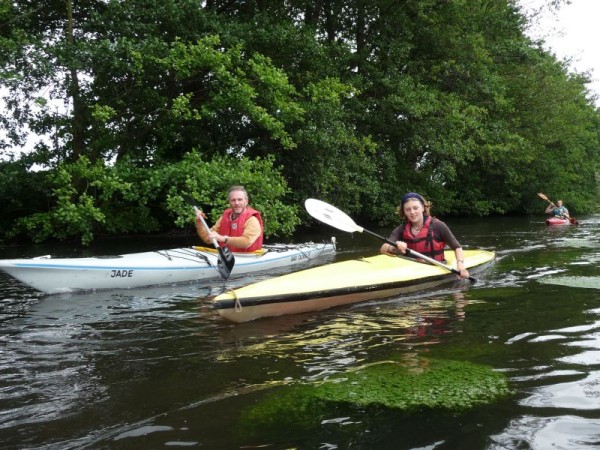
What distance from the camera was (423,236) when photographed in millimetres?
6336

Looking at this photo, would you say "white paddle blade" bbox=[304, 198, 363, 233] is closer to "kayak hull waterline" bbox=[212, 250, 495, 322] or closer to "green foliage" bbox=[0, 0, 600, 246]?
"kayak hull waterline" bbox=[212, 250, 495, 322]

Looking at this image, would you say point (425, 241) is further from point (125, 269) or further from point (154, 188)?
point (154, 188)

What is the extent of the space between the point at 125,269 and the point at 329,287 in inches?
109

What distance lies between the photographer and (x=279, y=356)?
12.3 feet

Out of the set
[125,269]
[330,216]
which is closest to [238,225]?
[330,216]

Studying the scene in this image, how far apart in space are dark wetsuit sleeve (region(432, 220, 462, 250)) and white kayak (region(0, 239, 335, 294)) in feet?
8.89

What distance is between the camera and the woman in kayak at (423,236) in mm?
6121

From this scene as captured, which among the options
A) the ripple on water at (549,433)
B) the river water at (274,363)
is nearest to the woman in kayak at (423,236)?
the river water at (274,363)

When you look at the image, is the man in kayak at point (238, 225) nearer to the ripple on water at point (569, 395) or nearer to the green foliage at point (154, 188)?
the green foliage at point (154, 188)

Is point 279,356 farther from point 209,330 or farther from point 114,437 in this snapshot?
point 114,437

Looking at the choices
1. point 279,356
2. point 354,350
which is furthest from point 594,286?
point 279,356

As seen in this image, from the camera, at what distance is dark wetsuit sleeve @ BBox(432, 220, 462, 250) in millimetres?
6164

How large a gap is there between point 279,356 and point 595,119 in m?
34.4

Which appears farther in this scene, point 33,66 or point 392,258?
point 33,66
